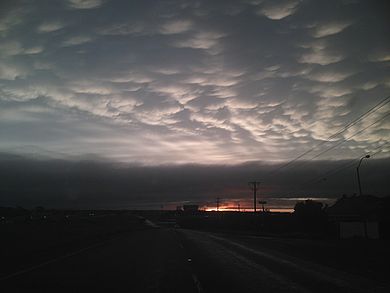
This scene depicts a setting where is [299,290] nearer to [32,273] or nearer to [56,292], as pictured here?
[56,292]

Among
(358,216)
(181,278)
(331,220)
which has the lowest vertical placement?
(181,278)

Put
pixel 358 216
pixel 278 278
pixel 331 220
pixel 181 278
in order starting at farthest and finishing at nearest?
1. pixel 331 220
2. pixel 358 216
3. pixel 181 278
4. pixel 278 278

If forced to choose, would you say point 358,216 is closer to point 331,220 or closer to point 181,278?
point 331,220

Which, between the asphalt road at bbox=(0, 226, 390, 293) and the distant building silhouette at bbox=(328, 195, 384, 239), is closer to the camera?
the asphalt road at bbox=(0, 226, 390, 293)

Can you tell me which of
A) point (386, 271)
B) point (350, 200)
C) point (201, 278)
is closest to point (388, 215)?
point (350, 200)

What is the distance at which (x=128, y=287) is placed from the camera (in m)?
12.0

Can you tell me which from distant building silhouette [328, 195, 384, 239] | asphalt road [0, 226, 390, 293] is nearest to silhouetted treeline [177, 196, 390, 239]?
distant building silhouette [328, 195, 384, 239]

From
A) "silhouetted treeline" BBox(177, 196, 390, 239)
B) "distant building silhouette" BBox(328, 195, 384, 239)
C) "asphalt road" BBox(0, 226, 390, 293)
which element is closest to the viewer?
"asphalt road" BBox(0, 226, 390, 293)

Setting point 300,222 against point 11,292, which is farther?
point 300,222

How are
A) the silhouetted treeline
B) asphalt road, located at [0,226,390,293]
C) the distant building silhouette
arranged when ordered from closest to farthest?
asphalt road, located at [0,226,390,293] → the distant building silhouette → the silhouetted treeline

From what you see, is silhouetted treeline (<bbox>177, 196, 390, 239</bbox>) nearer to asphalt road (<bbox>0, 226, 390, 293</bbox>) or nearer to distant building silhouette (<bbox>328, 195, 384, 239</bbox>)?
distant building silhouette (<bbox>328, 195, 384, 239</bbox>)

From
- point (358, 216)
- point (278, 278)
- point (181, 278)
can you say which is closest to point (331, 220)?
point (358, 216)

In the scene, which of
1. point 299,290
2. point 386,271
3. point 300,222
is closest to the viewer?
point 299,290

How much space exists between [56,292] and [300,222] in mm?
91724
